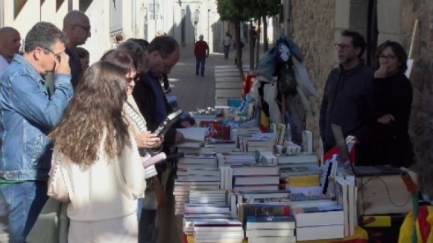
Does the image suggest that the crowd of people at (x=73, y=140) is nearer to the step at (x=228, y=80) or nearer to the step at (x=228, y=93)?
the step at (x=228, y=93)

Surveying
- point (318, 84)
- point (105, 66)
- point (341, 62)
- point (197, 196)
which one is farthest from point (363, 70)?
point (318, 84)

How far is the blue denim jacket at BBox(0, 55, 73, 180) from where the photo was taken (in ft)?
15.5

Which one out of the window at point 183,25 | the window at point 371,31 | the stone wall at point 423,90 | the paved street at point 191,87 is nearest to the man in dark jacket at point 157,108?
the stone wall at point 423,90

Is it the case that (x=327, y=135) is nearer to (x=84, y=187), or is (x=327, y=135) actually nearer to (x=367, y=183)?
(x=367, y=183)

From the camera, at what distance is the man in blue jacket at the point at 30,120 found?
186 inches

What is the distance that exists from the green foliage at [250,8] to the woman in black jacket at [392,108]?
1431cm

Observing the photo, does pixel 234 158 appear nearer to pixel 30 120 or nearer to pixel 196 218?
pixel 196 218

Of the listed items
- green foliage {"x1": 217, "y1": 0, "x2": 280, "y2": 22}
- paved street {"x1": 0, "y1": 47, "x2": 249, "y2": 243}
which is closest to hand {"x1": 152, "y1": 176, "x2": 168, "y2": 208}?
paved street {"x1": 0, "y1": 47, "x2": 249, "y2": 243}

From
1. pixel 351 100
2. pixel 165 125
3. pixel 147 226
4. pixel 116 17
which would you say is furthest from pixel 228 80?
pixel 116 17

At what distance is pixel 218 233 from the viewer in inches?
183

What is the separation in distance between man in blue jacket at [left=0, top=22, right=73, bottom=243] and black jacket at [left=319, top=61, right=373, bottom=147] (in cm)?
261

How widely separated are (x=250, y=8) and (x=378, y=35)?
1234 centimetres

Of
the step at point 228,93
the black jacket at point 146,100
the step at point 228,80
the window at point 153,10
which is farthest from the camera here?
the window at point 153,10

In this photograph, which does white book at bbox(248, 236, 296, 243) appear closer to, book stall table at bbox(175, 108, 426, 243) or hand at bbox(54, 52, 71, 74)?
book stall table at bbox(175, 108, 426, 243)
